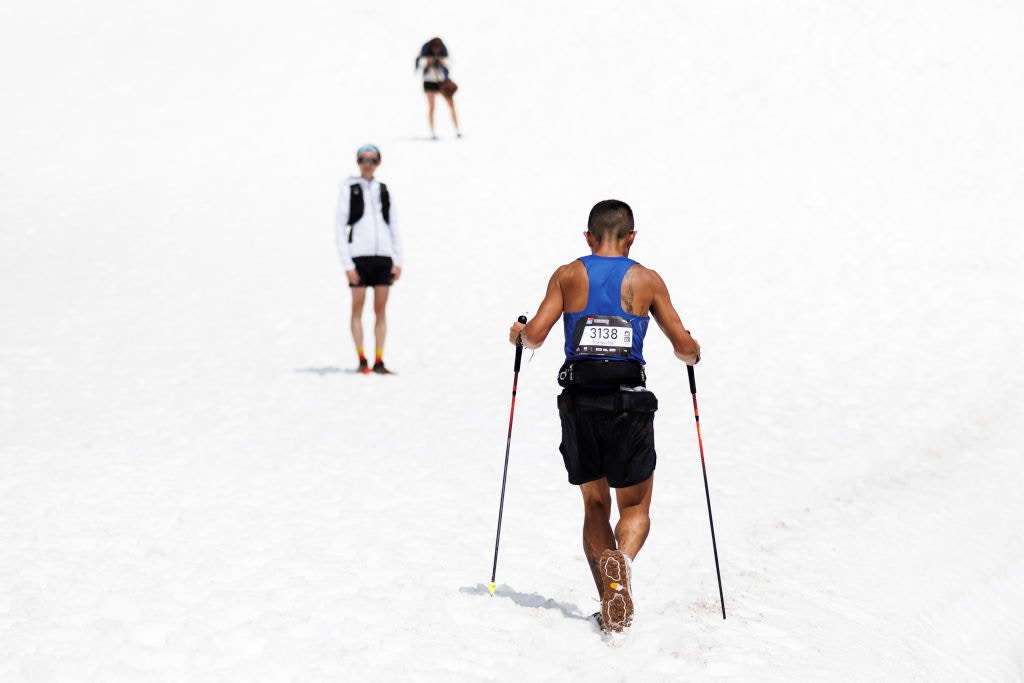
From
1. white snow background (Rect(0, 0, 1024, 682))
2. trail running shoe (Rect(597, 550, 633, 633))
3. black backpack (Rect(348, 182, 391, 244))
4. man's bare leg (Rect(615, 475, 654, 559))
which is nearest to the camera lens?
trail running shoe (Rect(597, 550, 633, 633))

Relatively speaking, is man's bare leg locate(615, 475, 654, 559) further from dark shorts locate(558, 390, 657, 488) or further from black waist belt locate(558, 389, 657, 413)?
black waist belt locate(558, 389, 657, 413)

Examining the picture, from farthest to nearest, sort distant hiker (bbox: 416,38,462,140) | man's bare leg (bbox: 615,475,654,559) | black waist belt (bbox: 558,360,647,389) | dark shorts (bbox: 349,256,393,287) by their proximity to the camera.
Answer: distant hiker (bbox: 416,38,462,140)
dark shorts (bbox: 349,256,393,287)
man's bare leg (bbox: 615,475,654,559)
black waist belt (bbox: 558,360,647,389)

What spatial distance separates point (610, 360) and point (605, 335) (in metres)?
0.13

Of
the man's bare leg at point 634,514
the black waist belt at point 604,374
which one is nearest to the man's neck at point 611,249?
→ the black waist belt at point 604,374

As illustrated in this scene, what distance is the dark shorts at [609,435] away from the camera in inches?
201

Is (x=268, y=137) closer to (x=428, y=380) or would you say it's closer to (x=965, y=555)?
(x=428, y=380)

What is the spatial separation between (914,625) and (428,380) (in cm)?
640

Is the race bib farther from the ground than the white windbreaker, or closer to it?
closer to it

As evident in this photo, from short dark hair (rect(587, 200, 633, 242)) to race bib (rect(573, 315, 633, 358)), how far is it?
0.42m

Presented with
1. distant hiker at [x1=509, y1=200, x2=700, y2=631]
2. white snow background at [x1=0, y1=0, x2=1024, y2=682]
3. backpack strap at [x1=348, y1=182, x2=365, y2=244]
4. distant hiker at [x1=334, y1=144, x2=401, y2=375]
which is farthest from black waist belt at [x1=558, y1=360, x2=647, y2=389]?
backpack strap at [x1=348, y1=182, x2=365, y2=244]

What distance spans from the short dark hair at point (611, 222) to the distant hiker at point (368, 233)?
600cm

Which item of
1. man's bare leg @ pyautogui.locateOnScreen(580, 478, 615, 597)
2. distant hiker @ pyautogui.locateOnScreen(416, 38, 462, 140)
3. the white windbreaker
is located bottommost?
man's bare leg @ pyautogui.locateOnScreen(580, 478, 615, 597)

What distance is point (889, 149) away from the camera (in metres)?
19.2

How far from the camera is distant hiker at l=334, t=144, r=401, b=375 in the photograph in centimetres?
1087
